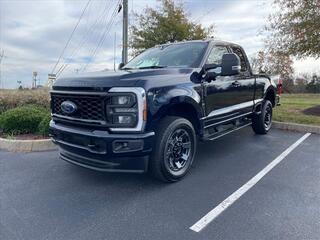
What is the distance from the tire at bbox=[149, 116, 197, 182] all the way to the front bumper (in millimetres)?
155

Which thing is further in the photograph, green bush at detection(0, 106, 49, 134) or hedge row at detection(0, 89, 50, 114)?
hedge row at detection(0, 89, 50, 114)

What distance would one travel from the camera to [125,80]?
334cm

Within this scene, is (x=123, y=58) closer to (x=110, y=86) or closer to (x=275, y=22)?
(x=275, y=22)

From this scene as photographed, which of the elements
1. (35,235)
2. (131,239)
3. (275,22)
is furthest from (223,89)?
(275,22)

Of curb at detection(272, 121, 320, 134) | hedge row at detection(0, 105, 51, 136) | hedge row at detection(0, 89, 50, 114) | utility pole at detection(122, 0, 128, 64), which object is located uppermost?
utility pole at detection(122, 0, 128, 64)

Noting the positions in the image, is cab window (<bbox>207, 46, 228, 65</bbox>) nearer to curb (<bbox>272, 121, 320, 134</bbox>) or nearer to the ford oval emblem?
the ford oval emblem

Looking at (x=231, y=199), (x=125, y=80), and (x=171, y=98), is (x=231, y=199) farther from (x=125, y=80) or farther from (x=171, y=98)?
(x=125, y=80)

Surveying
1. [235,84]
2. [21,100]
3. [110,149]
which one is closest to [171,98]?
[110,149]

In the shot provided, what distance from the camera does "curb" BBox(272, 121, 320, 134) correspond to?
7012 mm

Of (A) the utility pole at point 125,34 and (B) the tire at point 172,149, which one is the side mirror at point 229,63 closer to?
(B) the tire at point 172,149

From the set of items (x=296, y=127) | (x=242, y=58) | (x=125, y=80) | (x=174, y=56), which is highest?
(x=242, y=58)

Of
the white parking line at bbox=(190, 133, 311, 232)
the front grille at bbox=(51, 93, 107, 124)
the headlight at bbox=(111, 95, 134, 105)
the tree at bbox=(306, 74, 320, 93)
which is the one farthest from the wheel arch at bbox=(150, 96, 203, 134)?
the tree at bbox=(306, 74, 320, 93)

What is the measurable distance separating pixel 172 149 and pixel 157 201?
775 mm

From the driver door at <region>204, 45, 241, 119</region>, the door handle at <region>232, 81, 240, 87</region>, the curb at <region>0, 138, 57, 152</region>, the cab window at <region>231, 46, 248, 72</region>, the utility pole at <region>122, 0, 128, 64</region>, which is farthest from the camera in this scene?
the utility pole at <region>122, 0, 128, 64</region>
